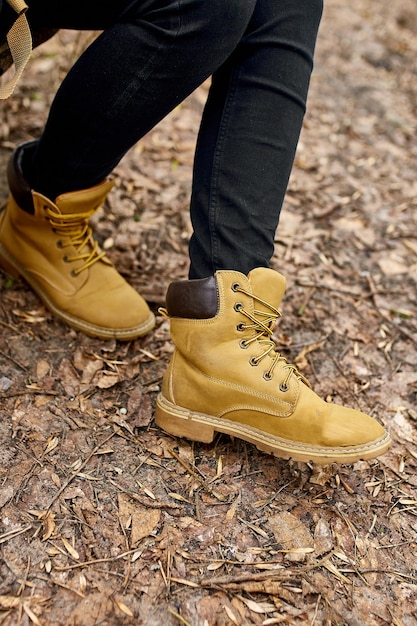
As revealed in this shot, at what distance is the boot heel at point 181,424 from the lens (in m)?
1.62

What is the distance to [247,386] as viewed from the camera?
5.14 ft

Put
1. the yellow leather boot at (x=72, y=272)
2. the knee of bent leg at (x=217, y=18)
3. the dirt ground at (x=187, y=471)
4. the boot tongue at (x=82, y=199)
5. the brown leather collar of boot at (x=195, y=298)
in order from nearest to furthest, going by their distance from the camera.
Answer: the dirt ground at (x=187, y=471) → the knee of bent leg at (x=217, y=18) → the brown leather collar of boot at (x=195, y=298) → the boot tongue at (x=82, y=199) → the yellow leather boot at (x=72, y=272)

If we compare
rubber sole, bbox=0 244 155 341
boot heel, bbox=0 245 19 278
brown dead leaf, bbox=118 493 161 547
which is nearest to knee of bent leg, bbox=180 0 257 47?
rubber sole, bbox=0 244 155 341

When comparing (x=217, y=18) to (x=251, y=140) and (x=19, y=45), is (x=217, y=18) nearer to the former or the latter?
(x=251, y=140)

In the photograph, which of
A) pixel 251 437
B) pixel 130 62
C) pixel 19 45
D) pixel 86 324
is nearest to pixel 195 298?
pixel 251 437

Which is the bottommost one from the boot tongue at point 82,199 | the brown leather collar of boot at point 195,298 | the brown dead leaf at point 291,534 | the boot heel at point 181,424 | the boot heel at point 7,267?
the brown dead leaf at point 291,534

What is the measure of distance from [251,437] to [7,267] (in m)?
1.03

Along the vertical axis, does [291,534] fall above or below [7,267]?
below

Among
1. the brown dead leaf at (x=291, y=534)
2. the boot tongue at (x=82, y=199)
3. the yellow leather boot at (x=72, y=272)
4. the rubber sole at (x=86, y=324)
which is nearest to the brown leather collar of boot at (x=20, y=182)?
the yellow leather boot at (x=72, y=272)

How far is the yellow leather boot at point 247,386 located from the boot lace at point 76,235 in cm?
42

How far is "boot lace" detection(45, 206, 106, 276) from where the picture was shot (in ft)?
5.96

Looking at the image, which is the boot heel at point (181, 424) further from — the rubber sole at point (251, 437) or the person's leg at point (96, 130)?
the person's leg at point (96, 130)

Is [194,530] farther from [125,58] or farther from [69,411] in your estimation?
[125,58]

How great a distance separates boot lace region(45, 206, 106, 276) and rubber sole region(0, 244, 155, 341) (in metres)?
0.14
